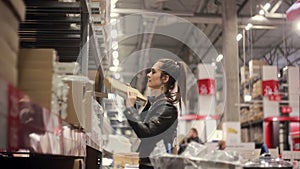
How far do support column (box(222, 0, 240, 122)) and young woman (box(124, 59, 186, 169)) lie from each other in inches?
277

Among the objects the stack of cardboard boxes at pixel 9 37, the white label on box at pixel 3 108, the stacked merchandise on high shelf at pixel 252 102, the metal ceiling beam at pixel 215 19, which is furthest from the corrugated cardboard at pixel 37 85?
the stacked merchandise on high shelf at pixel 252 102

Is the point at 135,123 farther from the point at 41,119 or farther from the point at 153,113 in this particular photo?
the point at 41,119

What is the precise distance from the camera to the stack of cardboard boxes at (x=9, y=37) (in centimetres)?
75

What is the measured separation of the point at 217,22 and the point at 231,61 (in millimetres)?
1057

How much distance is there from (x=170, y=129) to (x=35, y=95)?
1.74 metres

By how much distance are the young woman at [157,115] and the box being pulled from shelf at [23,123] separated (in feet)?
5.27

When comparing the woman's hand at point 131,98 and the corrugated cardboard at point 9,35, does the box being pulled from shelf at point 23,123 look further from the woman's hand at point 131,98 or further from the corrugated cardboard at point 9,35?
the woman's hand at point 131,98

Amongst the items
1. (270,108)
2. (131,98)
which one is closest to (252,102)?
(270,108)

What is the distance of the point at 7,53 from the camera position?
78 cm

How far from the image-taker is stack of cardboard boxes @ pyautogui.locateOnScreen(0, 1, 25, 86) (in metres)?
0.75

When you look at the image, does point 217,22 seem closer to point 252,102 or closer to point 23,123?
point 252,102

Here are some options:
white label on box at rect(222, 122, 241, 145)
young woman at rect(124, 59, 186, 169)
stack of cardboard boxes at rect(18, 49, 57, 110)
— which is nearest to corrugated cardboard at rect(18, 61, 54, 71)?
stack of cardboard boxes at rect(18, 49, 57, 110)

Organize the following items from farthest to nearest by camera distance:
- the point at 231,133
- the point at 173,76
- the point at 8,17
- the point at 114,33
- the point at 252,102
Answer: the point at 252,102, the point at 231,133, the point at 114,33, the point at 173,76, the point at 8,17

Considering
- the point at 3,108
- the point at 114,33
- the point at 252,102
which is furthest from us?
the point at 252,102
